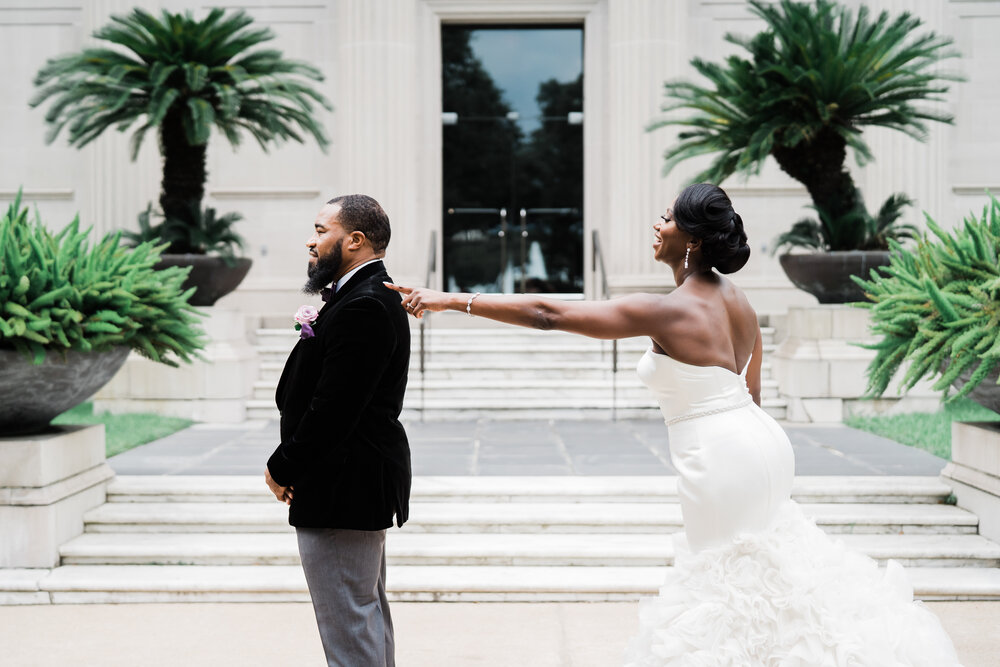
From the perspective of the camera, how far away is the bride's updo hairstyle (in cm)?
277

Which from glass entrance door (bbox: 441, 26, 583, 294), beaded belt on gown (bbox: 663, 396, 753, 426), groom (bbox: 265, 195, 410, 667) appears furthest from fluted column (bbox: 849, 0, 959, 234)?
groom (bbox: 265, 195, 410, 667)

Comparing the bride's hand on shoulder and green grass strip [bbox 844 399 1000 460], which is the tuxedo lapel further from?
green grass strip [bbox 844 399 1000 460]

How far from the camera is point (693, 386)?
2.82 m

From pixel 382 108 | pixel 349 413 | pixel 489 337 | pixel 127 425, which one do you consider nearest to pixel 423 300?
pixel 349 413

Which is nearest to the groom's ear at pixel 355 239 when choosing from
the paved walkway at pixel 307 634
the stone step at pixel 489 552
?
the paved walkway at pixel 307 634

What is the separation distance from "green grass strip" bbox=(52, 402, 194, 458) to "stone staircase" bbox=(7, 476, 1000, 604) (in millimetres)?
1872

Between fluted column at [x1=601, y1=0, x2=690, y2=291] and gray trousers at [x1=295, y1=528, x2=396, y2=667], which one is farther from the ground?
fluted column at [x1=601, y1=0, x2=690, y2=291]

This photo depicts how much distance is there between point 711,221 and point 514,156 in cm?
1286

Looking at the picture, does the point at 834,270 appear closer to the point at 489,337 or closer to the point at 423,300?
the point at 489,337

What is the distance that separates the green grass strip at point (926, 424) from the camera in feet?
27.2

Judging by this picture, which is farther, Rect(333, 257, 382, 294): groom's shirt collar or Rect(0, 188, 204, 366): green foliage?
Rect(0, 188, 204, 366): green foliage

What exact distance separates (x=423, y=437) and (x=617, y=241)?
6216 mm

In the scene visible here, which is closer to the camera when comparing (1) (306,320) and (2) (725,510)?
(2) (725,510)

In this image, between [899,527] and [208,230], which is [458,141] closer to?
[208,230]
